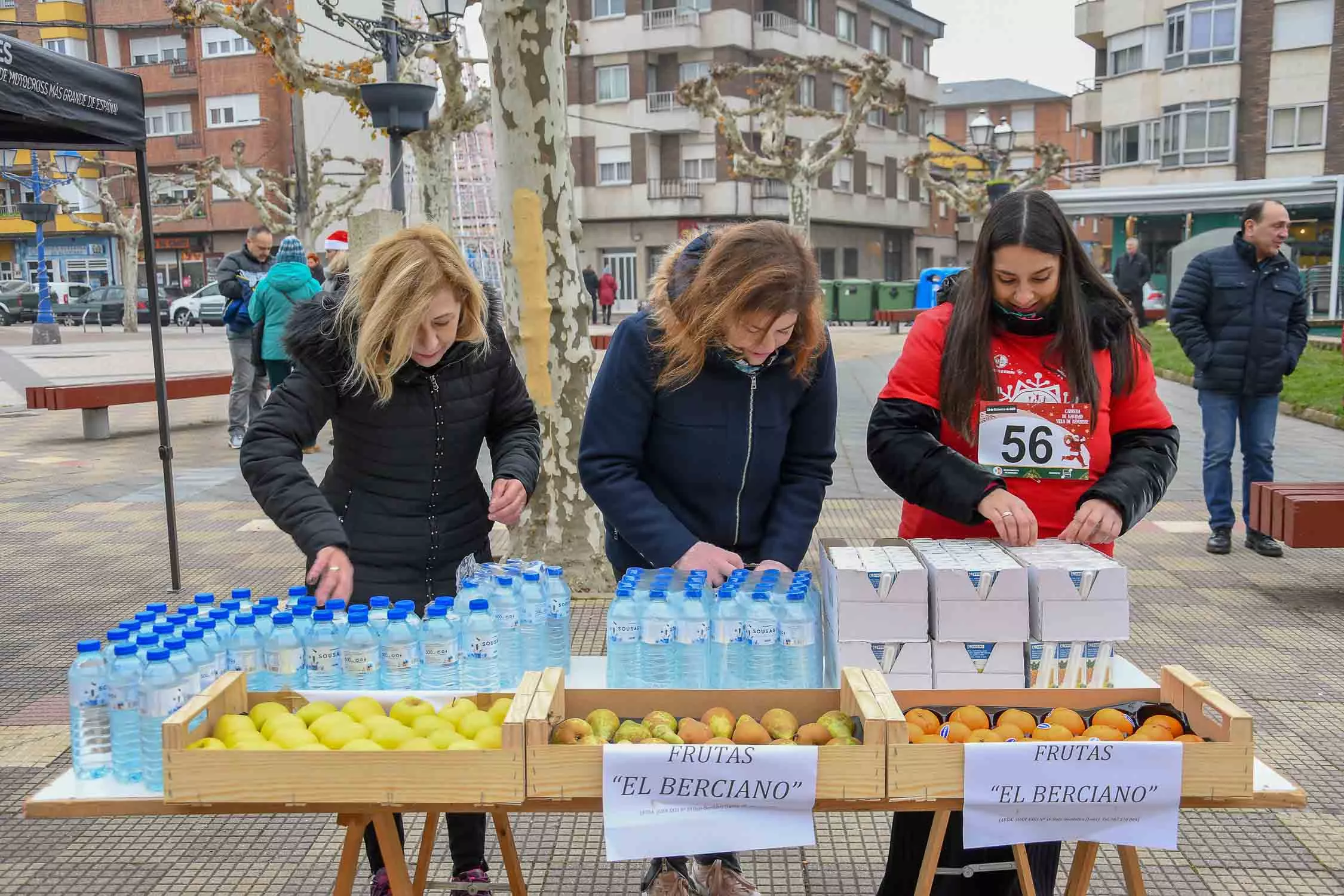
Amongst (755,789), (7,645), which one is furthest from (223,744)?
(7,645)

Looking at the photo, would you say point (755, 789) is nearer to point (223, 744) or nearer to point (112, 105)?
point (223, 744)

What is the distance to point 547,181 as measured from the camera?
22.5ft

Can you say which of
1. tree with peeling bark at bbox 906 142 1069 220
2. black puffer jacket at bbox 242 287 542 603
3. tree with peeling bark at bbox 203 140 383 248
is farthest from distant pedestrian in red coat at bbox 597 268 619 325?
black puffer jacket at bbox 242 287 542 603

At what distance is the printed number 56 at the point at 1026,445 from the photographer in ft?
10.4

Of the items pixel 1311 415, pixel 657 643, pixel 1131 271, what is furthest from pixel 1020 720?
pixel 1131 271

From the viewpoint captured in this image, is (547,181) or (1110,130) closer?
(547,181)

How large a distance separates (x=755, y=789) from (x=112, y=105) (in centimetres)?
537

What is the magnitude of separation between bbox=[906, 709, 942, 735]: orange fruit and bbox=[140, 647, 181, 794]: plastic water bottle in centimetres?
149

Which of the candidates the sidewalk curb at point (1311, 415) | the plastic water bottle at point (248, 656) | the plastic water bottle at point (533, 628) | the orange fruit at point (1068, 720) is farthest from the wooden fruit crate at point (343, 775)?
the sidewalk curb at point (1311, 415)

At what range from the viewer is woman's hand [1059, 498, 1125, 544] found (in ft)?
9.99

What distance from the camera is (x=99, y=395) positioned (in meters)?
13.5

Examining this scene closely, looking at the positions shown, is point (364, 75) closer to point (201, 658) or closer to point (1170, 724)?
point (201, 658)

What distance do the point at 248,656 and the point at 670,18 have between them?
47416 mm

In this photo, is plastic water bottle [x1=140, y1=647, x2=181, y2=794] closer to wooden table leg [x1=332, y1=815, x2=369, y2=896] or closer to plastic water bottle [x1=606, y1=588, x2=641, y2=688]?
wooden table leg [x1=332, y1=815, x2=369, y2=896]
